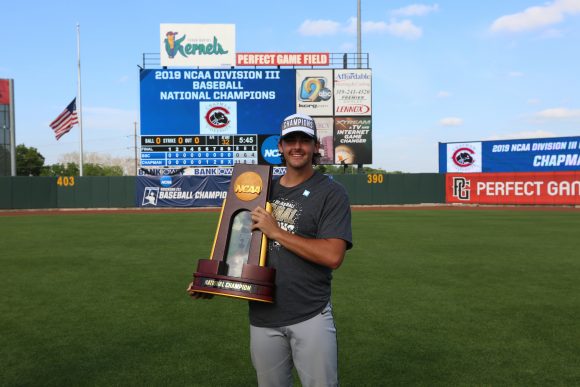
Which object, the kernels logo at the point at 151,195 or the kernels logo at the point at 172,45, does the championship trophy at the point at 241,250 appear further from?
the kernels logo at the point at 172,45

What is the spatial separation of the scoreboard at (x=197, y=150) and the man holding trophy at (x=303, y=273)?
97.7 feet

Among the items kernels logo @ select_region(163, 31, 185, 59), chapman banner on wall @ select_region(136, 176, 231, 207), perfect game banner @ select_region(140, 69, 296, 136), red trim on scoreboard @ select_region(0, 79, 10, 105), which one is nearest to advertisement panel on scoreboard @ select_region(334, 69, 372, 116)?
perfect game banner @ select_region(140, 69, 296, 136)

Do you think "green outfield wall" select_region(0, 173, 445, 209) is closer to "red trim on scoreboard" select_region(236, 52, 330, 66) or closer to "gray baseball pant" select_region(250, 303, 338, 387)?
"red trim on scoreboard" select_region(236, 52, 330, 66)

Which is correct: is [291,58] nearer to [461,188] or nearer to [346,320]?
[461,188]

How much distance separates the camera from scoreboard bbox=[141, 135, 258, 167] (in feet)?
106

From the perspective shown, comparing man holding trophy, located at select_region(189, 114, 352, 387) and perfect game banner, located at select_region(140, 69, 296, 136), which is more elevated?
perfect game banner, located at select_region(140, 69, 296, 136)

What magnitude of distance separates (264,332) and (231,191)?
73 cm

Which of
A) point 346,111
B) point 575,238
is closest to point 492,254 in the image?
point 575,238

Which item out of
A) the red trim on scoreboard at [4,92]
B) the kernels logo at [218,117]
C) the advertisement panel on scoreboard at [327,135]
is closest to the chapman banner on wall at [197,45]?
the kernels logo at [218,117]

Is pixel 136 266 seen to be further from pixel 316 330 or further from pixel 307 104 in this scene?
pixel 307 104

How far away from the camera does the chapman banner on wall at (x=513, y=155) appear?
3788 centimetres

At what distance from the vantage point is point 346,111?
33375mm

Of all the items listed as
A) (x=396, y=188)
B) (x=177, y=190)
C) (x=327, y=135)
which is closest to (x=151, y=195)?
(x=177, y=190)

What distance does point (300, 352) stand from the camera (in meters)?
2.54
